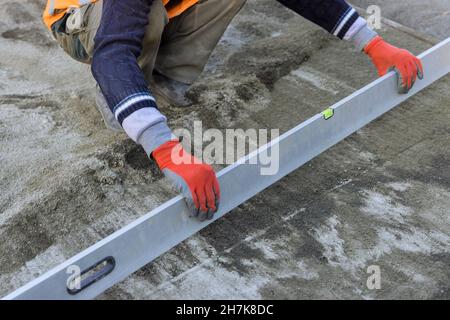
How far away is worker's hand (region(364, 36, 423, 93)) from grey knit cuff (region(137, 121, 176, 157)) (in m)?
1.25

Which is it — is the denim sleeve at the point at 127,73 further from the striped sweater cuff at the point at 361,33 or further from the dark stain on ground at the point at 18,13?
the dark stain on ground at the point at 18,13

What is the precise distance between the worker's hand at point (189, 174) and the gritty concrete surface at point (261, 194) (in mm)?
217

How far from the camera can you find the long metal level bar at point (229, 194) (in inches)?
77.4

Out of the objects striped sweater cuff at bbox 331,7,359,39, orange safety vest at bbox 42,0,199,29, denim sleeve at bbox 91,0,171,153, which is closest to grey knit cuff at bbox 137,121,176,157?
denim sleeve at bbox 91,0,171,153

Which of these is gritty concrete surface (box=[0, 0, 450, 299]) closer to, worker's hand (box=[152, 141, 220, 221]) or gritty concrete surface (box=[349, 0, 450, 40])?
worker's hand (box=[152, 141, 220, 221])

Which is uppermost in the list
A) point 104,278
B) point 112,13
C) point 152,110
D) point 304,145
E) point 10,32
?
point 112,13

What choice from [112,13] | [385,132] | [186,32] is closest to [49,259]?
[112,13]

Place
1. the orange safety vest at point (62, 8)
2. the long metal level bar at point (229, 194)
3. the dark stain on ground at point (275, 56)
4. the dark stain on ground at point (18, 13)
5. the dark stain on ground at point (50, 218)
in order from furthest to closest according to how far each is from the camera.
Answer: the dark stain on ground at point (18, 13)
the dark stain on ground at point (275, 56)
the orange safety vest at point (62, 8)
the dark stain on ground at point (50, 218)
the long metal level bar at point (229, 194)

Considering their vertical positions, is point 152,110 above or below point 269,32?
above

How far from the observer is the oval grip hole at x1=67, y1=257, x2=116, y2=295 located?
197 cm

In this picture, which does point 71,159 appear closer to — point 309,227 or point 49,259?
point 49,259

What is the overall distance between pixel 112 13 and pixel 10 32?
1919 millimetres

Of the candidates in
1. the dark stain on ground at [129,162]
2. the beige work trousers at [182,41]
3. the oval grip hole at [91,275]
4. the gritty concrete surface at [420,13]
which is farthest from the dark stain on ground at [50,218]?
the gritty concrete surface at [420,13]

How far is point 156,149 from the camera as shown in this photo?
6.92 feet
